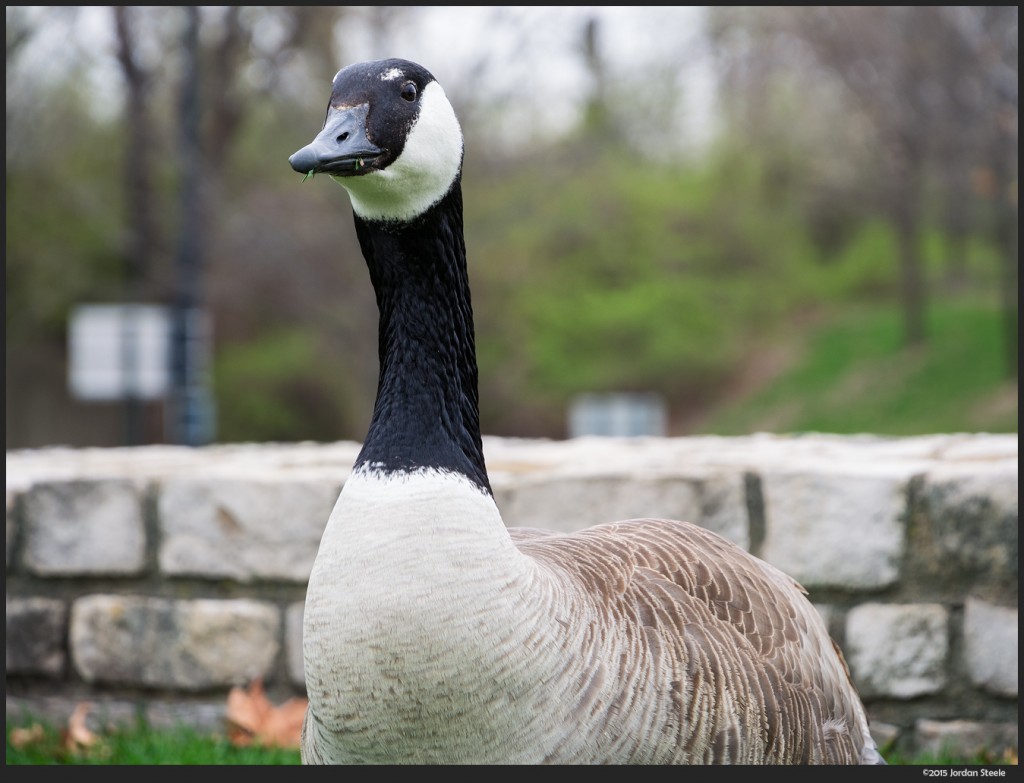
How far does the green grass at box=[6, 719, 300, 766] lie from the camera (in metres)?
3.44

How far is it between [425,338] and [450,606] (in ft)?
2.05

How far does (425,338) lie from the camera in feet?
8.07

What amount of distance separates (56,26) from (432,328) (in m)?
7.51

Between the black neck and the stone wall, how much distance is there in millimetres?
1317

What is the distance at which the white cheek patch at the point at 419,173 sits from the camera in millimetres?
2262

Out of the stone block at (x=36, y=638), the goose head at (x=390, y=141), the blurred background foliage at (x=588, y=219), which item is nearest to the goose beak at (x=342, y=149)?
the goose head at (x=390, y=141)

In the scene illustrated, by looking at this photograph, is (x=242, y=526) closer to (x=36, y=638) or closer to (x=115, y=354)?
(x=36, y=638)

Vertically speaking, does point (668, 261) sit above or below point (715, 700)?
above

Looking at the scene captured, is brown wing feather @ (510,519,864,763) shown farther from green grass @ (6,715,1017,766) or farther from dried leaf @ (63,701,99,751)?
dried leaf @ (63,701,99,751)

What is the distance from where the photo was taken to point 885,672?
11.6ft

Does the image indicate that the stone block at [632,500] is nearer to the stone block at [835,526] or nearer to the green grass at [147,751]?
the stone block at [835,526]

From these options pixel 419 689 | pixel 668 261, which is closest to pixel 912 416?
pixel 668 261

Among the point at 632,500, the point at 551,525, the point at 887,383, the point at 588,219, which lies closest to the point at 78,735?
the point at 551,525

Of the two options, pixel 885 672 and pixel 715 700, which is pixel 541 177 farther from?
pixel 715 700
